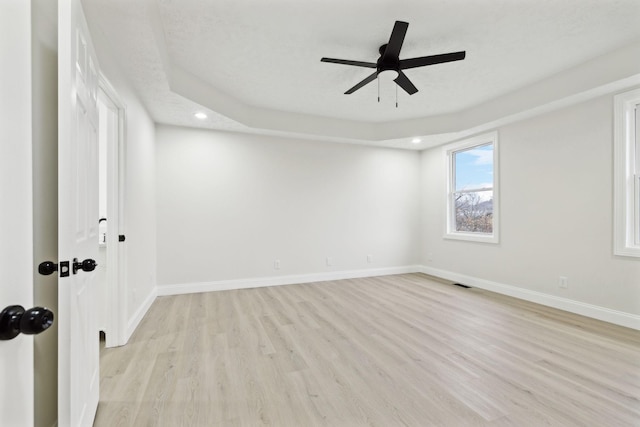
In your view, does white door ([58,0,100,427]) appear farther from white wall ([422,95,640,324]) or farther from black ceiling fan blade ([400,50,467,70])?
white wall ([422,95,640,324])

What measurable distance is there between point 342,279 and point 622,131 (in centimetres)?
397

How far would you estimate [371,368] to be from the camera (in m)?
2.15

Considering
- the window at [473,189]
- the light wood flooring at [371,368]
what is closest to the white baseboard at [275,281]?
the light wood flooring at [371,368]

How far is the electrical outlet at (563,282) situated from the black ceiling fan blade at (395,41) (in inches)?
128

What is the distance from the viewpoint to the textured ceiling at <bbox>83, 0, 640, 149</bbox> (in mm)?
2154

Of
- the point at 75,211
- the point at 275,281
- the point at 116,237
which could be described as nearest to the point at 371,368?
the point at 75,211

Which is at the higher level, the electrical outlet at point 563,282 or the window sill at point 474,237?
the window sill at point 474,237

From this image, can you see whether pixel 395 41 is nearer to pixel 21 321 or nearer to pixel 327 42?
pixel 327 42

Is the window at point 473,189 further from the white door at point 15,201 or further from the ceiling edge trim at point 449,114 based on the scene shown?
the white door at point 15,201

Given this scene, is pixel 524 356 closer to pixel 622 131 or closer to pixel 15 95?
pixel 622 131

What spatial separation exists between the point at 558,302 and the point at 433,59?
10.6 feet

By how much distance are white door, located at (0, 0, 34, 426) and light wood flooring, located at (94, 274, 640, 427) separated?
1254 mm

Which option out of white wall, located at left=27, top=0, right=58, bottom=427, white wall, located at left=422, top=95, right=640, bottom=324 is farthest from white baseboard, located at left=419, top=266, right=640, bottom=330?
white wall, located at left=27, top=0, right=58, bottom=427

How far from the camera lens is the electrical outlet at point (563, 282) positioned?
3.43m
